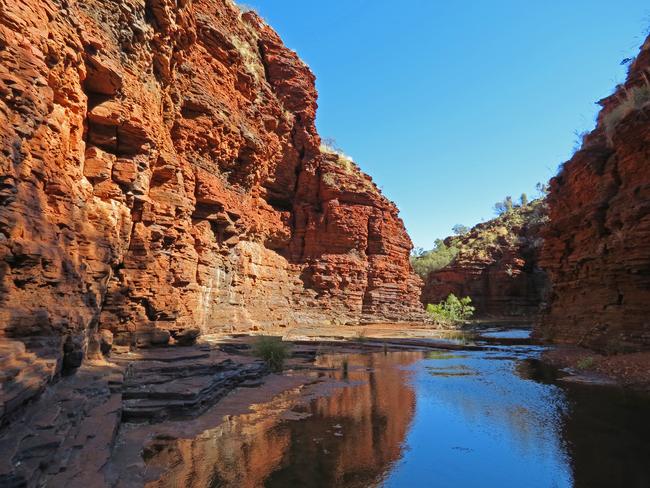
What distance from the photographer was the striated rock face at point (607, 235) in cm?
1420

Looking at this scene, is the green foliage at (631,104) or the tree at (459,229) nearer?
the green foliage at (631,104)

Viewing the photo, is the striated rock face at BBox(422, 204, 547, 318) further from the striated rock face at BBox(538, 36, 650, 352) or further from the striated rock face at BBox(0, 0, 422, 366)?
the striated rock face at BBox(538, 36, 650, 352)

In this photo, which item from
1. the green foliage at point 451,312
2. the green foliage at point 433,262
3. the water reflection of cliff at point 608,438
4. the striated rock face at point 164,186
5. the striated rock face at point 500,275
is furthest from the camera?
the green foliage at point 433,262

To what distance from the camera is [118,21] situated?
13227mm

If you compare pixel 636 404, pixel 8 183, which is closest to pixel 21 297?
pixel 8 183

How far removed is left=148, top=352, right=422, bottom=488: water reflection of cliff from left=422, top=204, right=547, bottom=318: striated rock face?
166ft

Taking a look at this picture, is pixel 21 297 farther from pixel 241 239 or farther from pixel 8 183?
pixel 241 239

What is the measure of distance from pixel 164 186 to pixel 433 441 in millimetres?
13162

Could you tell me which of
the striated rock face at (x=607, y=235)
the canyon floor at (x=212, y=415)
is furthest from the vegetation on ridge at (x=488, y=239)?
the canyon floor at (x=212, y=415)

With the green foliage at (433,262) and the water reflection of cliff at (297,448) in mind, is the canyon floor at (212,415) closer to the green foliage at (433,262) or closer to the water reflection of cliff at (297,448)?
the water reflection of cliff at (297,448)

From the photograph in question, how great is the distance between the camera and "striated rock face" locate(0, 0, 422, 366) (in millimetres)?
7180

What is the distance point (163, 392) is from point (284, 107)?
3067 cm

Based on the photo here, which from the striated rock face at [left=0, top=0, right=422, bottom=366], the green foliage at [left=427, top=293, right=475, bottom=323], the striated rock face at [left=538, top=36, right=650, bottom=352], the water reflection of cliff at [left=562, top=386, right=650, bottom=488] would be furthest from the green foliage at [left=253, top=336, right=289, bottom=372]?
the green foliage at [left=427, top=293, right=475, bottom=323]

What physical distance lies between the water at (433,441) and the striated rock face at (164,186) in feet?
12.0
